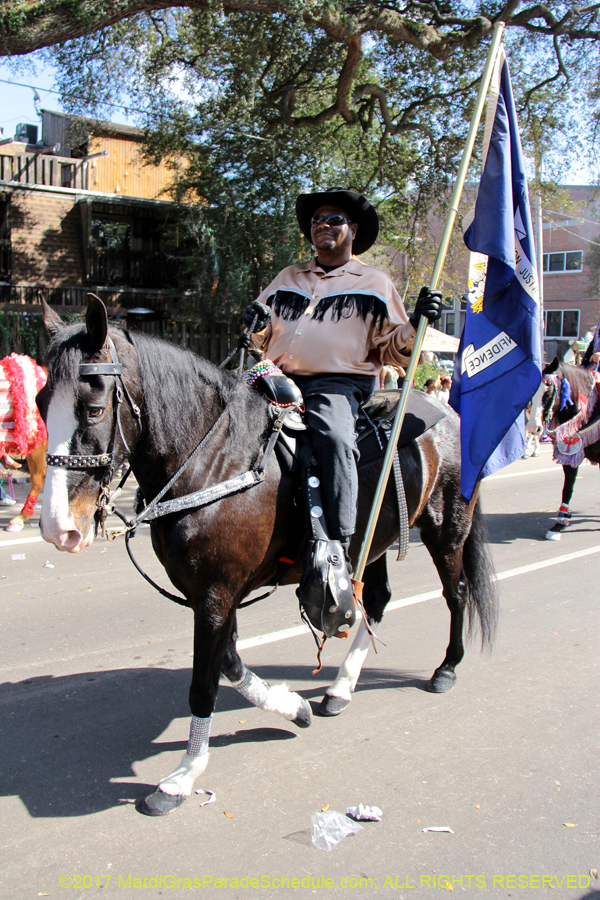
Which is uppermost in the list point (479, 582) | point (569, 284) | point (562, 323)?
point (569, 284)

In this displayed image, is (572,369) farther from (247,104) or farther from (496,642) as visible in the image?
(247,104)

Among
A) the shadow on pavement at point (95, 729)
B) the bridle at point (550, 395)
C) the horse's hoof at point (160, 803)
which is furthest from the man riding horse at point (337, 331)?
the bridle at point (550, 395)

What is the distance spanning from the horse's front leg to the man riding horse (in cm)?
45

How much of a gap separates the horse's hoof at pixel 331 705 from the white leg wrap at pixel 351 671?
0.06 ft

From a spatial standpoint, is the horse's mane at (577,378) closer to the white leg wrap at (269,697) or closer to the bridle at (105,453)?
the white leg wrap at (269,697)

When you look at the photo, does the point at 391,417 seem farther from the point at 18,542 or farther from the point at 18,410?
the point at 18,410

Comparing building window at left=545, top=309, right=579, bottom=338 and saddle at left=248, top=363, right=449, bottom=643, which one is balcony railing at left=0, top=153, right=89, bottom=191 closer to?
saddle at left=248, top=363, right=449, bottom=643

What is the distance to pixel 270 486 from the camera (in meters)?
3.20

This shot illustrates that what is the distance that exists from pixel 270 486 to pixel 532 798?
186cm

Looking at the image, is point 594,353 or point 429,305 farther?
point 594,353

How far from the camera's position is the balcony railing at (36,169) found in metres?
19.8

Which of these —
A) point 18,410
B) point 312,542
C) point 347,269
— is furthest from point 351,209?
point 18,410

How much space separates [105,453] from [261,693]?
1583 millimetres

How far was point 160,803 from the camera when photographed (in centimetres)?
292
